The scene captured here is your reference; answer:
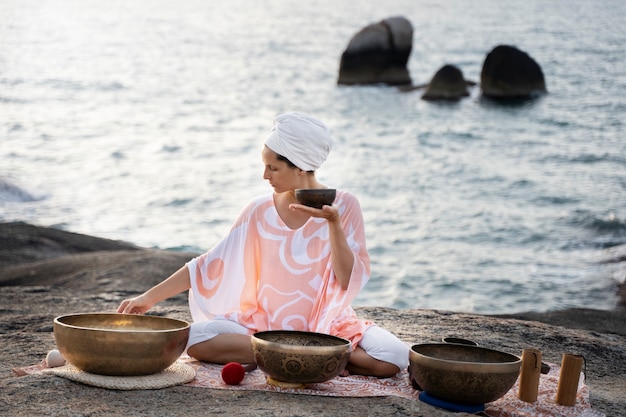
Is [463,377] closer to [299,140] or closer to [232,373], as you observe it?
[232,373]

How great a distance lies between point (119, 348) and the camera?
3443 mm

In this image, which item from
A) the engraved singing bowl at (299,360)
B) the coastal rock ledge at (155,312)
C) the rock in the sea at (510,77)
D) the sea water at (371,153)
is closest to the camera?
the coastal rock ledge at (155,312)

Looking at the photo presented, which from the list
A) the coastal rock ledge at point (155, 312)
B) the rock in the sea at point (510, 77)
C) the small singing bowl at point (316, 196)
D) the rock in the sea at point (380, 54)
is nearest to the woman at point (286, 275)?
the small singing bowl at point (316, 196)

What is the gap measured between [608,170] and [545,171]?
138 centimetres

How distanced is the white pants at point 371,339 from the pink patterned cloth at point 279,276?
5 centimetres


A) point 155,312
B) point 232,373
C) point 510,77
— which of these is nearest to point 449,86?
point 510,77

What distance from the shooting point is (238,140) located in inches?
902

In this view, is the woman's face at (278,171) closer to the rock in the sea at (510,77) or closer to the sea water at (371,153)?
the sea water at (371,153)

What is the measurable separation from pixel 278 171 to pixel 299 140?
0.52ft

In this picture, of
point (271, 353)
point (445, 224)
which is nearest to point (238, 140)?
point (445, 224)

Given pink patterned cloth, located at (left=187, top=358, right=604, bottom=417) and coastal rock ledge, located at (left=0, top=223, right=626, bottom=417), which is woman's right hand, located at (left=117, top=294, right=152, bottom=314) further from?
coastal rock ledge, located at (left=0, top=223, right=626, bottom=417)

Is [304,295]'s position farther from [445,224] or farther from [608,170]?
[608,170]

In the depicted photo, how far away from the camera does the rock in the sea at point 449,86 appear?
87.4 feet

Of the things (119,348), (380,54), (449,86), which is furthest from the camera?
(380,54)
